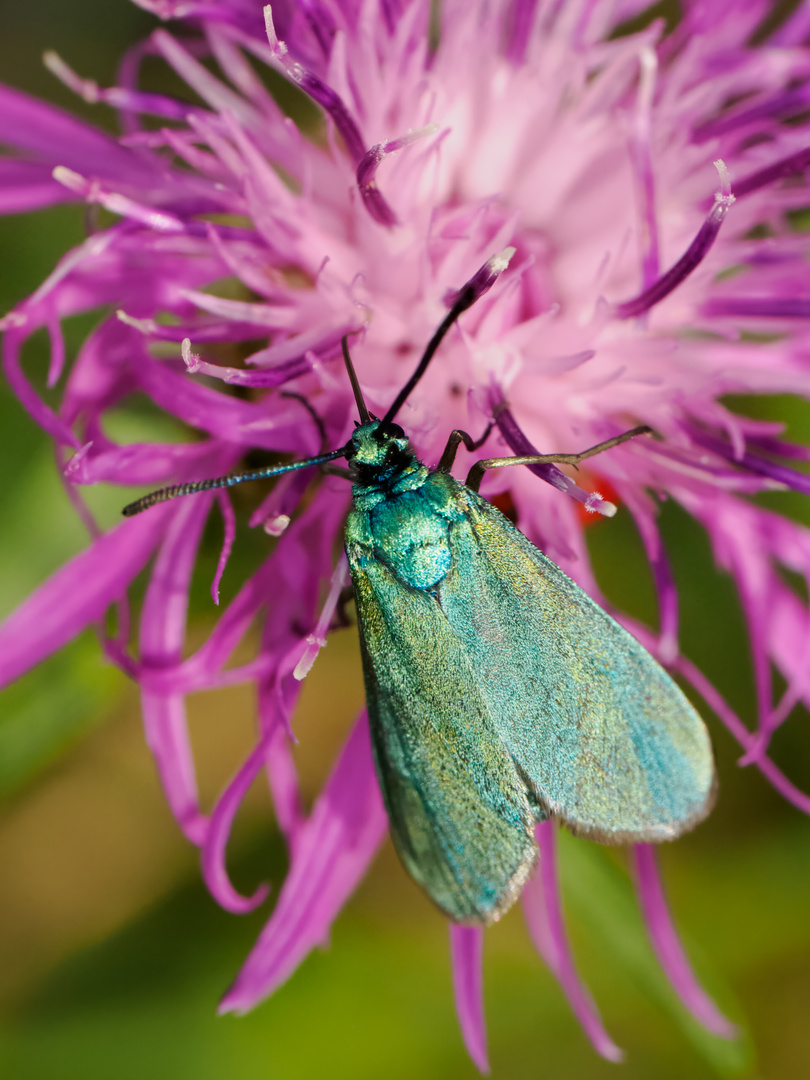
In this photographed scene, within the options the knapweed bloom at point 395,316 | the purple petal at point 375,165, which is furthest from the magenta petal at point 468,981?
the purple petal at point 375,165

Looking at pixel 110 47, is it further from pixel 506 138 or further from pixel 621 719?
pixel 621 719

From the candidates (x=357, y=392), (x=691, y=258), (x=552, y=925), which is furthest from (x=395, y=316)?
(x=552, y=925)

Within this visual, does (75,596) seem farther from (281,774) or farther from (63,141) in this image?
(63,141)

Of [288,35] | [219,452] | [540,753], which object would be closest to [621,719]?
[540,753]

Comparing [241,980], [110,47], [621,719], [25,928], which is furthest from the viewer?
[110,47]

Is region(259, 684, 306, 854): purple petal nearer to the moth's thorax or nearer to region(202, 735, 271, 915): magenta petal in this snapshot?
region(202, 735, 271, 915): magenta petal

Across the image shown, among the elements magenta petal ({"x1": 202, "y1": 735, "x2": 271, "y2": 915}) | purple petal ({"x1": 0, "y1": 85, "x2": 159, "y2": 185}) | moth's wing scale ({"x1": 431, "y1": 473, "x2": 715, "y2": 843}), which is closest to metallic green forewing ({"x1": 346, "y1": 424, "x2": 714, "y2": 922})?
moth's wing scale ({"x1": 431, "y1": 473, "x2": 715, "y2": 843})
